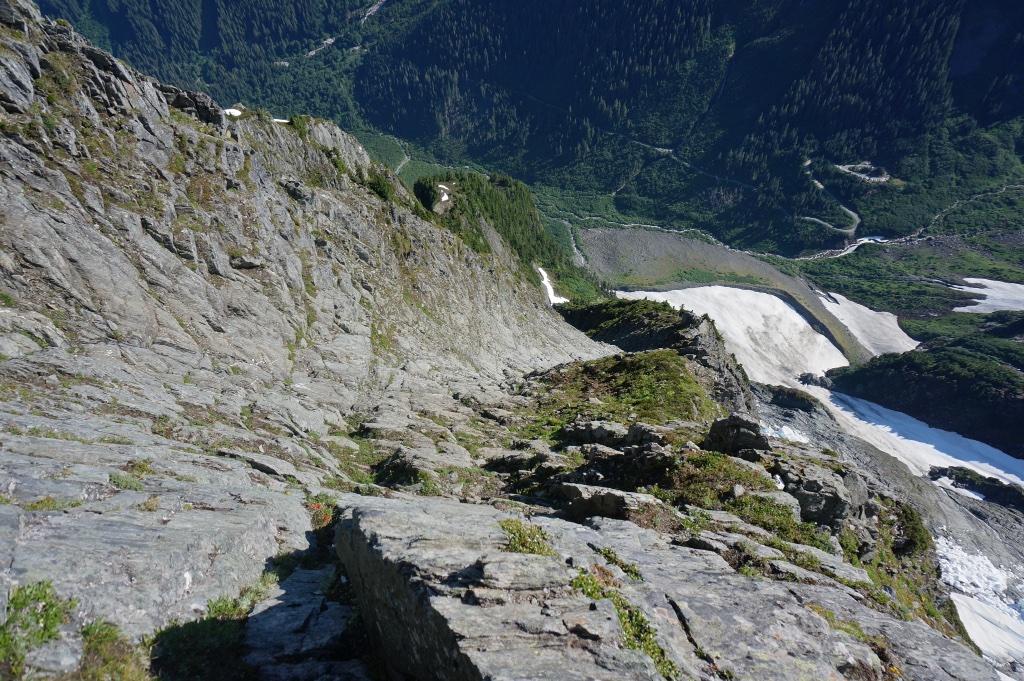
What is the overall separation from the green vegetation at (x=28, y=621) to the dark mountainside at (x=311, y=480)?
4 cm

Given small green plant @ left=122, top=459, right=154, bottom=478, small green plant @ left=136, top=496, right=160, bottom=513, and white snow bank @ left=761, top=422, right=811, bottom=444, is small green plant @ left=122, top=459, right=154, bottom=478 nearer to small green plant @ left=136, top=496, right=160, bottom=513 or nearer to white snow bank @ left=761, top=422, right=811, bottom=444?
small green plant @ left=136, top=496, right=160, bottom=513

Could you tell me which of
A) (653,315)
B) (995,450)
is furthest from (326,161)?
(995,450)

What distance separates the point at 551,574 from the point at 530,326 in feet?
198

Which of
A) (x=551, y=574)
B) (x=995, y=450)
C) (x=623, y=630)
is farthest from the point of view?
(x=995, y=450)

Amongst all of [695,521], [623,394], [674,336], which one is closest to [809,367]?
[674,336]

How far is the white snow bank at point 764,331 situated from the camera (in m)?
167

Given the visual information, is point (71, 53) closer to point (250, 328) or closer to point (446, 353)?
point (250, 328)

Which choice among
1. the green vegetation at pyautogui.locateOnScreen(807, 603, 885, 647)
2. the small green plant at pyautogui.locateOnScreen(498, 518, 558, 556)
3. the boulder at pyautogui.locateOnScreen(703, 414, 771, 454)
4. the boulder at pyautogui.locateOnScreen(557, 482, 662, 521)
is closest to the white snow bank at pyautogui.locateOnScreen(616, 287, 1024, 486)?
the boulder at pyautogui.locateOnScreen(703, 414, 771, 454)

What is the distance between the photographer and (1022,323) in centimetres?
17250

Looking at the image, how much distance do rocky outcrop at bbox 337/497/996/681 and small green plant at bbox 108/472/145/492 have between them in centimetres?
486

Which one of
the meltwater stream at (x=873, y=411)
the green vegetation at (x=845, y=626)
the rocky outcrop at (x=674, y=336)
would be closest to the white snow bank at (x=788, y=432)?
the meltwater stream at (x=873, y=411)

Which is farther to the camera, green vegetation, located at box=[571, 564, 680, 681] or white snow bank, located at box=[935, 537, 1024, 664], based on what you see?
white snow bank, located at box=[935, 537, 1024, 664]

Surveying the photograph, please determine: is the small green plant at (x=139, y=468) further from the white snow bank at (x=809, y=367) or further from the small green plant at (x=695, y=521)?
the white snow bank at (x=809, y=367)

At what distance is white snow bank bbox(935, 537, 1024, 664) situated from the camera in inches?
2854
